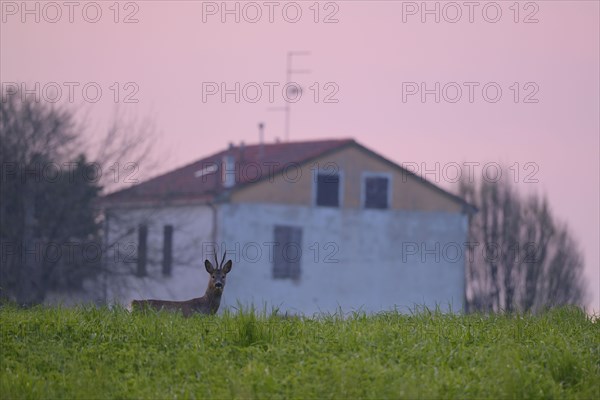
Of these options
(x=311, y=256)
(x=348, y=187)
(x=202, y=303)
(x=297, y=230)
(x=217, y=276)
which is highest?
(x=348, y=187)

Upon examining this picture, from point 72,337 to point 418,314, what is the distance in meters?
4.23

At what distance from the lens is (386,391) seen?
37.3 feet

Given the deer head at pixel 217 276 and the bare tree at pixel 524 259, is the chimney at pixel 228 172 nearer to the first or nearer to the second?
the bare tree at pixel 524 259

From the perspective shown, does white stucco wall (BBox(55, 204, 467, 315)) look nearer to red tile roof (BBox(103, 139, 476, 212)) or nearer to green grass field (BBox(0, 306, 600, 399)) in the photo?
A: red tile roof (BBox(103, 139, 476, 212))

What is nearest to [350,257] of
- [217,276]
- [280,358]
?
[217,276]

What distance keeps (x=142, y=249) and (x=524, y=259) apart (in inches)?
910

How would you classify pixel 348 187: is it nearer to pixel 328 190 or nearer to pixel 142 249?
pixel 328 190

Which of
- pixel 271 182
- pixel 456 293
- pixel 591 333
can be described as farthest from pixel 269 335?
pixel 456 293

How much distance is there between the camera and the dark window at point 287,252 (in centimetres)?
5084

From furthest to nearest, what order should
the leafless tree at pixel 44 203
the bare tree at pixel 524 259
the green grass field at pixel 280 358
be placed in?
the bare tree at pixel 524 259
the leafless tree at pixel 44 203
the green grass field at pixel 280 358

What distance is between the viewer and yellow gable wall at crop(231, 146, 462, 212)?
51125 mm

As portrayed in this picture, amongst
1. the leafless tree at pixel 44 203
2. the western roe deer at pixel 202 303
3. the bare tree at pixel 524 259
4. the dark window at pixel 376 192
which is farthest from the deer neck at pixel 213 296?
the bare tree at pixel 524 259

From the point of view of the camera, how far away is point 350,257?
5303cm

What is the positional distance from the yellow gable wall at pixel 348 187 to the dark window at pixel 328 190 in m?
0.32
